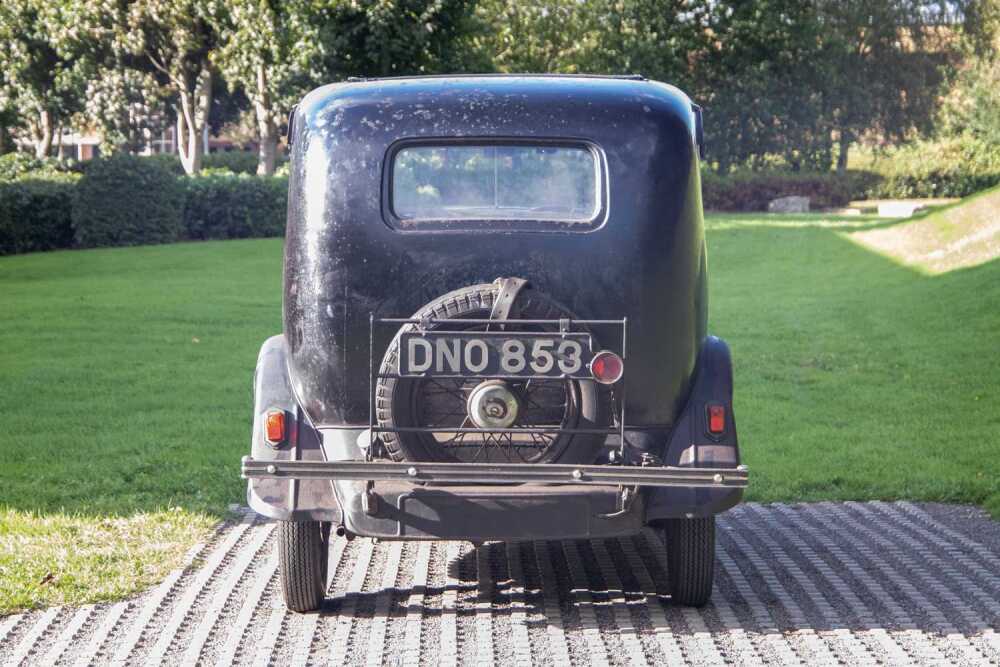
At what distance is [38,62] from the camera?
135 feet

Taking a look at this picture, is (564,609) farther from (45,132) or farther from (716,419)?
(45,132)

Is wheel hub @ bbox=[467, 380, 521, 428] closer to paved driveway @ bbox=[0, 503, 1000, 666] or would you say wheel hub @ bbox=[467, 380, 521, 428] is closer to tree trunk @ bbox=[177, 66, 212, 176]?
paved driveway @ bbox=[0, 503, 1000, 666]

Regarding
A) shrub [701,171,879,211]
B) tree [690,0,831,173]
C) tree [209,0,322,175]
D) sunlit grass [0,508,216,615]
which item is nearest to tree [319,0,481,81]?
tree [209,0,322,175]

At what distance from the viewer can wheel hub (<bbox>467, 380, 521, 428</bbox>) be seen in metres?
5.24

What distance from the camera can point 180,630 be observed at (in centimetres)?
534

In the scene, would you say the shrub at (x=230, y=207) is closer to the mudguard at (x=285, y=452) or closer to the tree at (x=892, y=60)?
the mudguard at (x=285, y=452)

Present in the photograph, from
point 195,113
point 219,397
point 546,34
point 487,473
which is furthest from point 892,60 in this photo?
point 487,473

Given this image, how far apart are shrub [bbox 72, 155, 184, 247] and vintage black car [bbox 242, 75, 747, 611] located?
69.6ft

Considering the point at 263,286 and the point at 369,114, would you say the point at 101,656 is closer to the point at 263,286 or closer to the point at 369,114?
the point at 369,114

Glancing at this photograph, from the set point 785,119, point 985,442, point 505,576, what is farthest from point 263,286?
point 785,119

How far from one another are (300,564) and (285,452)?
0.45 metres

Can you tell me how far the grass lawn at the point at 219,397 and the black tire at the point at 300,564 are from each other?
0.84 m

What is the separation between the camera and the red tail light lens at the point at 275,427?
5559mm

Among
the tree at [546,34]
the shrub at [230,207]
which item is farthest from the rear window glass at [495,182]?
the tree at [546,34]
